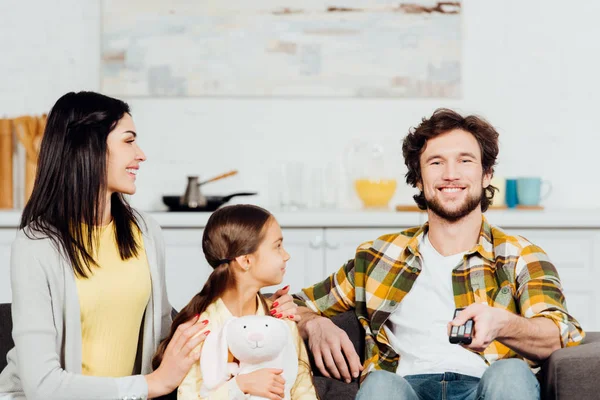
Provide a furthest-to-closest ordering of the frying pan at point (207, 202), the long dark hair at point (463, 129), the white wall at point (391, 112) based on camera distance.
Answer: the white wall at point (391, 112) → the frying pan at point (207, 202) → the long dark hair at point (463, 129)

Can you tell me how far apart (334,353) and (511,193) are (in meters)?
2.10

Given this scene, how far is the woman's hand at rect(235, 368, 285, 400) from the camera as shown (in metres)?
2.00

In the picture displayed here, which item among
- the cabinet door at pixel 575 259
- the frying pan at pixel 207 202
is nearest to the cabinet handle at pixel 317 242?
the frying pan at pixel 207 202

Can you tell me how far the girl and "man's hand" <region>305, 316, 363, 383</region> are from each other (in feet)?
1.25

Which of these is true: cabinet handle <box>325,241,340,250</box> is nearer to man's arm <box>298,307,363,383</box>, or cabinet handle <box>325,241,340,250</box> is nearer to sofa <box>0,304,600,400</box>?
man's arm <box>298,307,363,383</box>

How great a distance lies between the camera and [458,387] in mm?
2234

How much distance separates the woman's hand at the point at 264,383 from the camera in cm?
200

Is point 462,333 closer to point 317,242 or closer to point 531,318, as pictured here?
point 531,318

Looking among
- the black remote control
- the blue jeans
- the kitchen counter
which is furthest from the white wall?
the black remote control

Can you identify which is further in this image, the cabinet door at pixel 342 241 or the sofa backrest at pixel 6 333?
the cabinet door at pixel 342 241

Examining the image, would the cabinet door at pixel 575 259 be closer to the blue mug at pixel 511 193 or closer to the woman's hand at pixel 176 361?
the blue mug at pixel 511 193

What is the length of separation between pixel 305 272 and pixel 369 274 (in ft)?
4.34

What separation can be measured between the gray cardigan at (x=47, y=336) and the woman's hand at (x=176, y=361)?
28mm

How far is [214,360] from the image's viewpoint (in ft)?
6.78
